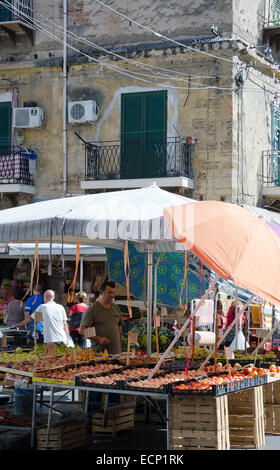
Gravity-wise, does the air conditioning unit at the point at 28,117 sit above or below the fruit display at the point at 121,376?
above

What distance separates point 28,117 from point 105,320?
12365 millimetres

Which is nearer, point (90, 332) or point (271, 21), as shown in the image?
point (90, 332)

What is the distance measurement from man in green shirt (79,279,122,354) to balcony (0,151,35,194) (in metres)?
11.4

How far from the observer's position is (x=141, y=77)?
20.6m

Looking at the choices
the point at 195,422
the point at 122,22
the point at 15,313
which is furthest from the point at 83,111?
the point at 195,422

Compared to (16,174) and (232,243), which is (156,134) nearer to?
(16,174)

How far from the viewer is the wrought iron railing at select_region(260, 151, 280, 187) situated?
21391 millimetres

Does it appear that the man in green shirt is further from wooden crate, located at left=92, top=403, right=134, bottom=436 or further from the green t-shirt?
wooden crate, located at left=92, top=403, right=134, bottom=436

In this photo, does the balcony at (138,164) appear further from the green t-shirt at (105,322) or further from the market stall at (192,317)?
the market stall at (192,317)

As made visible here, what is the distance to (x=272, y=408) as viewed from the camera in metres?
9.71

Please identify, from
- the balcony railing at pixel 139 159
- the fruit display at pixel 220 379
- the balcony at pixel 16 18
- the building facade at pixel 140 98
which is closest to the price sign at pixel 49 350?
the fruit display at pixel 220 379

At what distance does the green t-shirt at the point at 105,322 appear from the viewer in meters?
9.91

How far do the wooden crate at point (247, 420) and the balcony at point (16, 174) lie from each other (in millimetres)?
13380

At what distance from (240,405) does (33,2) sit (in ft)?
52.3
